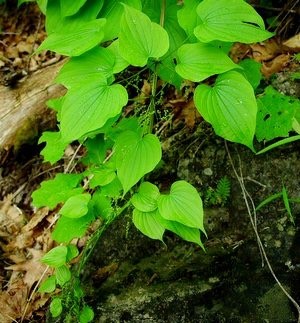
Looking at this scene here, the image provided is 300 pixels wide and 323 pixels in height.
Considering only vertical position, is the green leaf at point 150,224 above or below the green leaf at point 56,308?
above

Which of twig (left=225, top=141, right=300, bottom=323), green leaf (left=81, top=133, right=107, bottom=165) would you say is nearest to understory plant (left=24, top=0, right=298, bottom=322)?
green leaf (left=81, top=133, right=107, bottom=165)

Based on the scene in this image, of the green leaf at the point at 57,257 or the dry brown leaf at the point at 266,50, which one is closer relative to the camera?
the green leaf at the point at 57,257

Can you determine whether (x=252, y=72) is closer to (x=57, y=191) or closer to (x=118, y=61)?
(x=118, y=61)

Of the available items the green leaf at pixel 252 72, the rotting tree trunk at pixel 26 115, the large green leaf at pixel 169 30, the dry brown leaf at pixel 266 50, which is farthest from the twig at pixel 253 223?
the rotting tree trunk at pixel 26 115

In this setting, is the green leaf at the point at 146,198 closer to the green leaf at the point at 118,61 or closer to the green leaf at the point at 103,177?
the green leaf at the point at 103,177

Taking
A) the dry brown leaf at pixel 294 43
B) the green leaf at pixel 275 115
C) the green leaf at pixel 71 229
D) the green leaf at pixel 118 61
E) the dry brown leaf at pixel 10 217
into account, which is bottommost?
the dry brown leaf at pixel 10 217
